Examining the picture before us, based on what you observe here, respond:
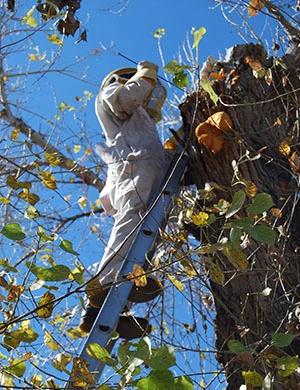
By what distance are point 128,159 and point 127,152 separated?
11cm

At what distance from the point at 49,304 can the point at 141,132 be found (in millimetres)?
1871

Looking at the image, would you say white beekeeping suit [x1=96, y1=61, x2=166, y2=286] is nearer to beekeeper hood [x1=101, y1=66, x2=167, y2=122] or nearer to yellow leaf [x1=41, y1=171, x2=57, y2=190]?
beekeeper hood [x1=101, y1=66, x2=167, y2=122]

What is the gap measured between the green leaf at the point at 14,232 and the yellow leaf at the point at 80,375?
532 millimetres

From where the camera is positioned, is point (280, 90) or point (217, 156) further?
point (280, 90)

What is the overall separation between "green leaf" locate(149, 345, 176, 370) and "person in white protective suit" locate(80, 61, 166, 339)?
1318 millimetres

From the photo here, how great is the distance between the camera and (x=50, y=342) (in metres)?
3.46

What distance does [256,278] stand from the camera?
386cm

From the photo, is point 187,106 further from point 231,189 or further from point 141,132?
point 231,189

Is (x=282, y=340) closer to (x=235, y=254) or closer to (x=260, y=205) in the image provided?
(x=235, y=254)

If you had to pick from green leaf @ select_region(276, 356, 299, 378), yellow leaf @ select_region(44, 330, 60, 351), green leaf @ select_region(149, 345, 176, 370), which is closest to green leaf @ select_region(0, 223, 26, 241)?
green leaf @ select_region(149, 345, 176, 370)

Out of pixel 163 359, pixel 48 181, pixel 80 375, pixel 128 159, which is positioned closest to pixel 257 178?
pixel 128 159

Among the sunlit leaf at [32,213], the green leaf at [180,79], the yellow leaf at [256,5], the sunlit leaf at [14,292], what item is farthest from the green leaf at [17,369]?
the yellow leaf at [256,5]

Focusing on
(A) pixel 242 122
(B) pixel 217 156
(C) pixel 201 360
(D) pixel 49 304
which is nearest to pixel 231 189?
(B) pixel 217 156

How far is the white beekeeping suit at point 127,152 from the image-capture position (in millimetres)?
4090
